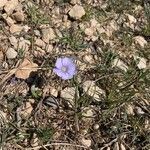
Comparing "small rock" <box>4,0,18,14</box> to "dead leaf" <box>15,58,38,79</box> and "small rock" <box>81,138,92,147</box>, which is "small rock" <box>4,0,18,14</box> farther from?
"small rock" <box>81,138,92,147</box>

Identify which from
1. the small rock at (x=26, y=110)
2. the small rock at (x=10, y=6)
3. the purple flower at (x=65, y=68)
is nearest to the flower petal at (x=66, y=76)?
the purple flower at (x=65, y=68)

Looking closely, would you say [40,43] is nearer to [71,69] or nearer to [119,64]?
[71,69]

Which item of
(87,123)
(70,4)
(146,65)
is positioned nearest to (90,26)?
(70,4)

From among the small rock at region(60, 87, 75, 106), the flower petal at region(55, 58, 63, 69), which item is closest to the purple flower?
the flower petal at region(55, 58, 63, 69)

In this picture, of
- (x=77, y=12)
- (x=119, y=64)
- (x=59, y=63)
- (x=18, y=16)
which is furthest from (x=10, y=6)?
(x=119, y=64)

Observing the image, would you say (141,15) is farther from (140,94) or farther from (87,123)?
(87,123)

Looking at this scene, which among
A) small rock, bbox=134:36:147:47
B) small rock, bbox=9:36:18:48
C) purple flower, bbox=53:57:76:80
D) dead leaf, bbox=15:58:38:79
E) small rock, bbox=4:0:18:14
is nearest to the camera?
purple flower, bbox=53:57:76:80
